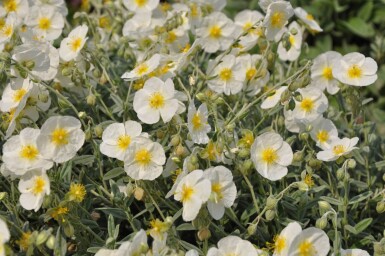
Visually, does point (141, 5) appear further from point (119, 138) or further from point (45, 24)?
point (119, 138)

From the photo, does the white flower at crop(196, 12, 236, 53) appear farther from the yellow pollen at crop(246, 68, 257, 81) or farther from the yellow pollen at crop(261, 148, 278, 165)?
the yellow pollen at crop(261, 148, 278, 165)

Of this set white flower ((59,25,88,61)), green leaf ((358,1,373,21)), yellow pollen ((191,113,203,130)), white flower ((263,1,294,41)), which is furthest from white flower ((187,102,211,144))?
green leaf ((358,1,373,21))

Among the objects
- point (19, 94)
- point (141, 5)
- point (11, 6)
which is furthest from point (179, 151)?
point (11, 6)

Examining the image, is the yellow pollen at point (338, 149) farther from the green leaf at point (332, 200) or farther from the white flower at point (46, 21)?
the white flower at point (46, 21)

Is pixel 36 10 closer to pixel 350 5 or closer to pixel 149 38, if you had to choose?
pixel 149 38

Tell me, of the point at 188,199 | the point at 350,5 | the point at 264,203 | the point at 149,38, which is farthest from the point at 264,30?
the point at 350,5

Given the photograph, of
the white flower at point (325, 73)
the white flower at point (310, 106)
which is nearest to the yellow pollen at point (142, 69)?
the white flower at point (310, 106)

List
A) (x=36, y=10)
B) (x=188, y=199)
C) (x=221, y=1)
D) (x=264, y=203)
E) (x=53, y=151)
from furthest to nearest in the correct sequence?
(x=221, y=1), (x=36, y=10), (x=264, y=203), (x=53, y=151), (x=188, y=199)
